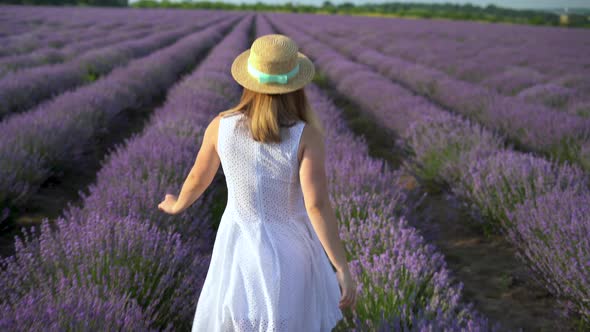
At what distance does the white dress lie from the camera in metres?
1.40

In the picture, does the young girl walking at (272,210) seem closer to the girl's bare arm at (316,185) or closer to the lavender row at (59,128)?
the girl's bare arm at (316,185)

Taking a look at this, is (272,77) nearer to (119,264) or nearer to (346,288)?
(346,288)

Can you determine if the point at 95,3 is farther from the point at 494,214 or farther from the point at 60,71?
the point at 494,214

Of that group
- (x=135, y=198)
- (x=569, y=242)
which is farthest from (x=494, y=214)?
(x=135, y=198)

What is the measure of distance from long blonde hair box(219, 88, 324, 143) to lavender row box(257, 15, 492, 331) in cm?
75

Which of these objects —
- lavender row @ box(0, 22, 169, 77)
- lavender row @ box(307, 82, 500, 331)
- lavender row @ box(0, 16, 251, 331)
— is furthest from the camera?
lavender row @ box(0, 22, 169, 77)

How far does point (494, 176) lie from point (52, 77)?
261 inches

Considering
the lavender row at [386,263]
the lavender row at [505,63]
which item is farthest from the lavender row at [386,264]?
the lavender row at [505,63]

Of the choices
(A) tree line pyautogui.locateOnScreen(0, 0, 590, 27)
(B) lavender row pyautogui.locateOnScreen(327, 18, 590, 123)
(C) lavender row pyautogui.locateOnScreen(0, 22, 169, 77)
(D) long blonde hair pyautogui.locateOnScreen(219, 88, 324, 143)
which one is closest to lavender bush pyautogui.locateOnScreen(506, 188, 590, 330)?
(D) long blonde hair pyautogui.locateOnScreen(219, 88, 324, 143)

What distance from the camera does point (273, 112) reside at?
1.37 metres

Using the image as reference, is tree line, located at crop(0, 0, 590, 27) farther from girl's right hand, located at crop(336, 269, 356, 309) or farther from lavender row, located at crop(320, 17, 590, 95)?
girl's right hand, located at crop(336, 269, 356, 309)

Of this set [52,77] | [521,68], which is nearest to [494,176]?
[52,77]

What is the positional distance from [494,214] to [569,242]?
0.99 m

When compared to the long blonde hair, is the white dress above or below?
below
